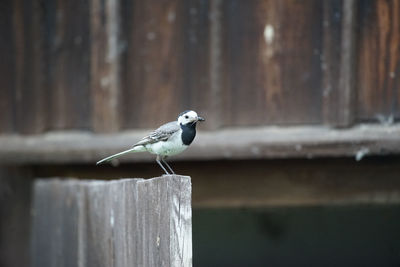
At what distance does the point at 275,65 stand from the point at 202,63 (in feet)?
1.87

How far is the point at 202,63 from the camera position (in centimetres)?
580

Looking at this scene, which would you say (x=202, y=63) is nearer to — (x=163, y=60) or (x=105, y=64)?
(x=163, y=60)

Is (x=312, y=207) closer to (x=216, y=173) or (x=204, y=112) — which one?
(x=216, y=173)

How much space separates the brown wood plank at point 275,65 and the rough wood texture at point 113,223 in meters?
1.49

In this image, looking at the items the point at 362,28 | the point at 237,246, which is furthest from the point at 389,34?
the point at 237,246

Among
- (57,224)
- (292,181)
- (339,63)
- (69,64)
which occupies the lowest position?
A: (57,224)

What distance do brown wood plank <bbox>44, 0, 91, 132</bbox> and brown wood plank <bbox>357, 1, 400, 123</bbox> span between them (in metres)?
2.20

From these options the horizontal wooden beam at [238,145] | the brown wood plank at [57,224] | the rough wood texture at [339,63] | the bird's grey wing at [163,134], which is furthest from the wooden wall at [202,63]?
the bird's grey wing at [163,134]

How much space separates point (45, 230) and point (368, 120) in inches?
101

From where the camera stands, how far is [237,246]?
607cm

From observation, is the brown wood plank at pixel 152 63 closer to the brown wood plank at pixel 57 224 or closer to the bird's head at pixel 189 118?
the brown wood plank at pixel 57 224

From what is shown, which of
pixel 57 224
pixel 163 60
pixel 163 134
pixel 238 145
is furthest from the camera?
pixel 163 60

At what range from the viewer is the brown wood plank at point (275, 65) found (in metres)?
5.75

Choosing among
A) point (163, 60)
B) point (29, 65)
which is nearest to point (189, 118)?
point (163, 60)
